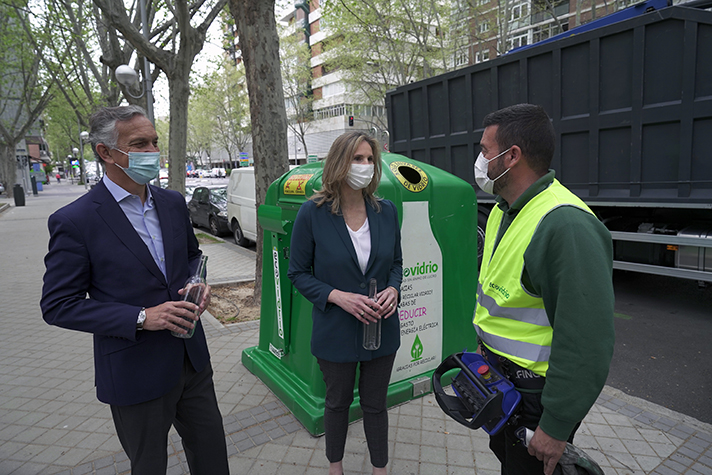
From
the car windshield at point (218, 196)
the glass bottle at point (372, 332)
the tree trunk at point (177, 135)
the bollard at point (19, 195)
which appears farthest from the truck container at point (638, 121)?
the bollard at point (19, 195)

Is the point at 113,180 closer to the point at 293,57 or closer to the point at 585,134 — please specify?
the point at 585,134

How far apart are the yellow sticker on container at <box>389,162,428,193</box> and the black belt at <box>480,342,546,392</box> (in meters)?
1.64

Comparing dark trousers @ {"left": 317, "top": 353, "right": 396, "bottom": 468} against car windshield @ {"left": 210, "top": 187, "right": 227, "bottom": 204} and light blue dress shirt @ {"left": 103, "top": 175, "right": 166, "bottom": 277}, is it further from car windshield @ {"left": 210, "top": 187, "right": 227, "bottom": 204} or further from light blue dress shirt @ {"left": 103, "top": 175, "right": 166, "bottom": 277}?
car windshield @ {"left": 210, "top": 187, "right": 227, "bottom": 204}

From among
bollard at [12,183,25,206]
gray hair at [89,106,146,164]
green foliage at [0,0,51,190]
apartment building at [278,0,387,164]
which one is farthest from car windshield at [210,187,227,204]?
apartment building at [278,0,387,164]

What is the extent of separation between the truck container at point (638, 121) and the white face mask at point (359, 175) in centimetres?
426

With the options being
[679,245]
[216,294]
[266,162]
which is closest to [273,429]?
[266,162]

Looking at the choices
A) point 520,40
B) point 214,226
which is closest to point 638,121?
point 214,226

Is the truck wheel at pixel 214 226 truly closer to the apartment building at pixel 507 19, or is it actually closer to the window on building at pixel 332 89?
the apartment building at pixel 507 19

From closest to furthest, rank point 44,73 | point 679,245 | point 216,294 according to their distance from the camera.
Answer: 1. point 679,245
2. point 216,294
3. point 44,73

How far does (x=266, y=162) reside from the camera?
547 centimetres

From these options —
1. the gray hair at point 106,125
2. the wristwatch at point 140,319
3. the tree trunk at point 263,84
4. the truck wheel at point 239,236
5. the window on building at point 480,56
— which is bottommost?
the truck wheel at point 239,236

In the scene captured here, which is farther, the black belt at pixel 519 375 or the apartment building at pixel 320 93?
the apartment building at pixel 320 93

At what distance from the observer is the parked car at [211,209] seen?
492 inches

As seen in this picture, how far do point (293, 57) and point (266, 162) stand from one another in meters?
33.6
